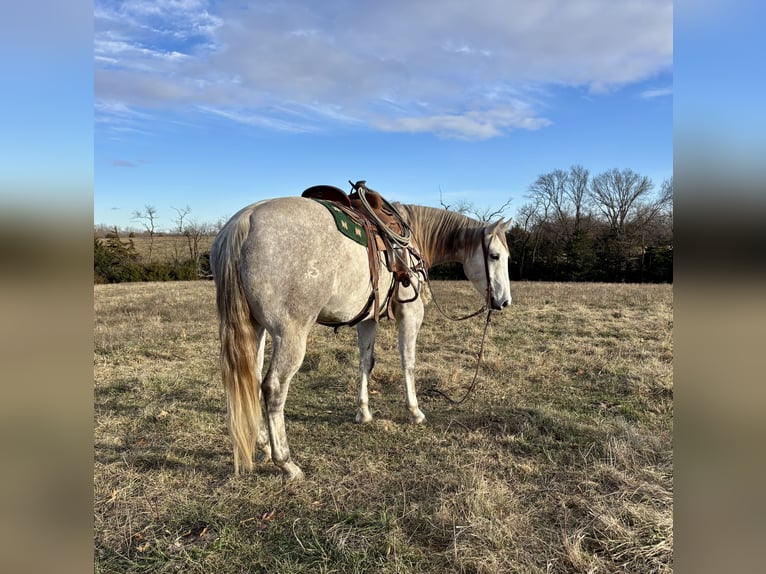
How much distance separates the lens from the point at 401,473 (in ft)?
10.5

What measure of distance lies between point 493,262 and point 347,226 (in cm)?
187

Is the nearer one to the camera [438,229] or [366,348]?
[366,348]

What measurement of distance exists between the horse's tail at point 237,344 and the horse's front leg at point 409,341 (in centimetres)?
173

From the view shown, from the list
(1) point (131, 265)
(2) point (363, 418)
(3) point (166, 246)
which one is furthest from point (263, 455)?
(3) point (166, 246)

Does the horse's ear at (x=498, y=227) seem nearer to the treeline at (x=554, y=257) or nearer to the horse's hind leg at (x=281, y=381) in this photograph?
the horse's hind leg at (x=281, y=381)

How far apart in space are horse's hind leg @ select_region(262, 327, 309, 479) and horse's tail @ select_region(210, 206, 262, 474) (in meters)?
0.12

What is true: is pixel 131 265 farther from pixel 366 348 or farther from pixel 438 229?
pixel 438 229

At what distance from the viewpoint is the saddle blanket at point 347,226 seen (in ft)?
10.5

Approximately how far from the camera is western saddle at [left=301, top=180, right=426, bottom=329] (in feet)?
11.4

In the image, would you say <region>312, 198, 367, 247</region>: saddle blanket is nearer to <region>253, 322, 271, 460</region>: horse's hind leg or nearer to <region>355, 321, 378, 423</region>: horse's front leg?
<region>253, 322, 271, 460</region>: horse's hind leg

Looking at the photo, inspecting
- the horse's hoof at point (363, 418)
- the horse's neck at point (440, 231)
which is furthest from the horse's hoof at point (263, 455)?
the horse's neck at point (440, 231)

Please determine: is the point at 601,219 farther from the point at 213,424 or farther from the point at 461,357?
the point at 213,424

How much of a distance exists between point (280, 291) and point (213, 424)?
82.9 inches
